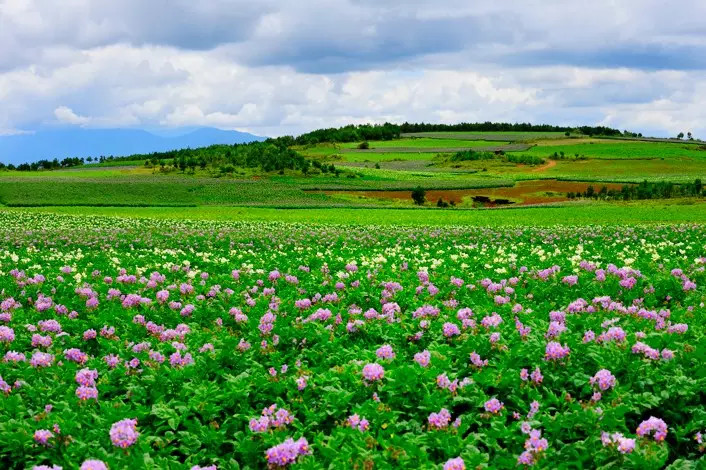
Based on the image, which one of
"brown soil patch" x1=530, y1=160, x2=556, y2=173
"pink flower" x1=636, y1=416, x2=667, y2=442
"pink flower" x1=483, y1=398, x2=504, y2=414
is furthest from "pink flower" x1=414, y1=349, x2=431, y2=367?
"brown soil patch" x1=530, y1=160, x2=556, y2=173

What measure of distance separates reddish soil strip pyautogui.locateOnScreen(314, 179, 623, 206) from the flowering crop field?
66.8 metres

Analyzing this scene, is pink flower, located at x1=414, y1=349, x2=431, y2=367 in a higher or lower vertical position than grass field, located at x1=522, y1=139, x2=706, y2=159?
lower

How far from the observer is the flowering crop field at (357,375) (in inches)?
199

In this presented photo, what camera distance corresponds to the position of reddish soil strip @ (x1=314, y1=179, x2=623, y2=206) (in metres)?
78.4

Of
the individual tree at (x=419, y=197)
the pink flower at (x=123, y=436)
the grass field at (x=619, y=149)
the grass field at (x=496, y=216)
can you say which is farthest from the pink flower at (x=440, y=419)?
the grass field at (x=619, y=149)

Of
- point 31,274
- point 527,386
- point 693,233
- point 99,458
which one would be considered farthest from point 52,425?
point 693,233

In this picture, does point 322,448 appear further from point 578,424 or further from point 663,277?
point 663,277

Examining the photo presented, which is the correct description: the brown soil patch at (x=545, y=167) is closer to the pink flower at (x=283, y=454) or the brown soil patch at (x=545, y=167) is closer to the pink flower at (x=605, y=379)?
the pink flower at (x=605, y=379)

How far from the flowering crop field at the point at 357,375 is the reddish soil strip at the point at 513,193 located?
6684 centimetres

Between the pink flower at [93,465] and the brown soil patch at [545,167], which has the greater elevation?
the brown soil patch at [545,167]

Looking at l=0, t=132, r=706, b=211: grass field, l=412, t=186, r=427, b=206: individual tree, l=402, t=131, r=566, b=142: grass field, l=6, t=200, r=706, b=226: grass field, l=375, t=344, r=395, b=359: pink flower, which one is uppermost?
l=402, t=131, r=566, b=142: grass field

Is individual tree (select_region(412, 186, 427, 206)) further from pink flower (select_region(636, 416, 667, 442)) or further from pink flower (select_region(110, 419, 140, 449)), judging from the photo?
pink flower (select_region(110, 419, 140, 449))

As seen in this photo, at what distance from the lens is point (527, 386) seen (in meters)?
5.88

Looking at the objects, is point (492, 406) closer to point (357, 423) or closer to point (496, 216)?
point (357, 423)
